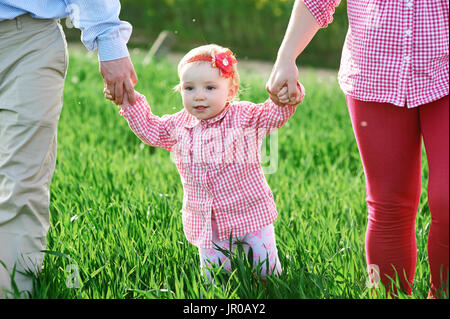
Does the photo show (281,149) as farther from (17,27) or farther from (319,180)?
(17,27)

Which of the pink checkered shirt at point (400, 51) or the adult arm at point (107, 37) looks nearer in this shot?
the pink checkered shirt at point (400, 51)

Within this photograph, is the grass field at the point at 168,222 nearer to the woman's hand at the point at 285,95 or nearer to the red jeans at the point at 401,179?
the red jeans at the point at 401,179

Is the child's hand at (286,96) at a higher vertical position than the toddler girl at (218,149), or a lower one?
higher

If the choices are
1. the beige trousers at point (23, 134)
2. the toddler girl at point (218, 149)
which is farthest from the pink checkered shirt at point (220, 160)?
the beige trousers at point (23, 134)

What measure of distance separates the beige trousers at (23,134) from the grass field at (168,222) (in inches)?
4.4

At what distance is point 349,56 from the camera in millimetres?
2172

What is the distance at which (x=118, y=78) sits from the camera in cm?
241

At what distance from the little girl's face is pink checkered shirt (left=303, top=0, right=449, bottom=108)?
1.52ft

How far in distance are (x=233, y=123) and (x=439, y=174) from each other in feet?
2.39

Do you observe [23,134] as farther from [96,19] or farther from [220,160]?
[220,160]

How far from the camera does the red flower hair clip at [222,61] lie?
232 cm

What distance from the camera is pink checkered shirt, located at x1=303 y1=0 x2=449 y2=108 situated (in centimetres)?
198

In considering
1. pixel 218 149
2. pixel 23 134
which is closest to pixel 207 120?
pixel 218 149

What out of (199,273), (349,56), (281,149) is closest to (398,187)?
(349,56)
